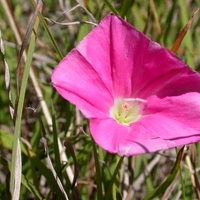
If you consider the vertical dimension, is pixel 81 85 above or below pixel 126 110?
above

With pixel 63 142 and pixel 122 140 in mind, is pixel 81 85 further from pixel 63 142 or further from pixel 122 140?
pixel 63 142

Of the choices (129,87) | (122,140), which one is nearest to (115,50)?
(129,87)

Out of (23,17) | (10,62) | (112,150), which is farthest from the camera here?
(23,17)

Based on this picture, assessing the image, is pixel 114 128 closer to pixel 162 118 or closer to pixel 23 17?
pixel 162 118

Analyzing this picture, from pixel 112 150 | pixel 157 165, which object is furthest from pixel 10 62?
pixel 112 150

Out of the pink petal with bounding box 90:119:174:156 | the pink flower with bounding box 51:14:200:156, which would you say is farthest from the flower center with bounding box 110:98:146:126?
the pink petal with bounding box 90:119:174:156

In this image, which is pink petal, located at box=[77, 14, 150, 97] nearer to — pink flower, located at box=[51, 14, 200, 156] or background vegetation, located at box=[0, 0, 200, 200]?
pink flower, located at box=[51, 14, 200, 156]

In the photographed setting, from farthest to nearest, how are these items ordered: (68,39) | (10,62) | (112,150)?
(68,39), (10,62), (112,150)
